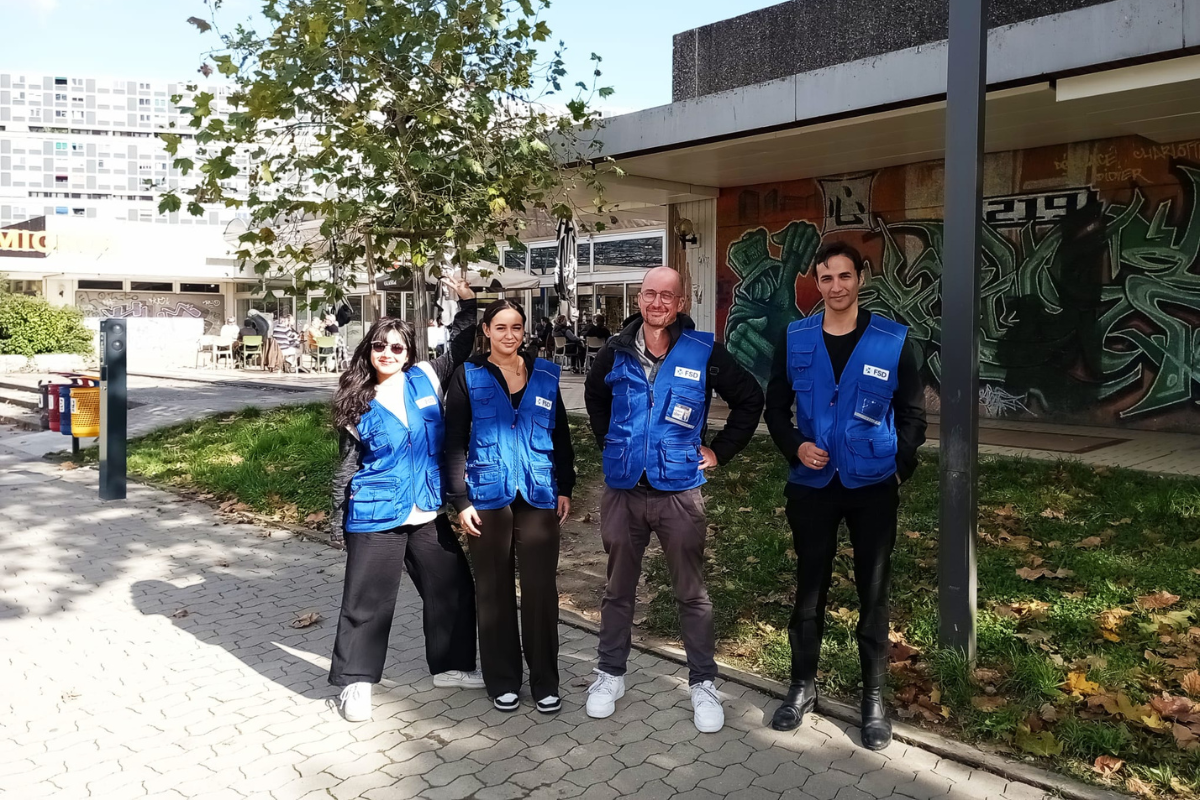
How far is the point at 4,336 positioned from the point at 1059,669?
83.5 ft

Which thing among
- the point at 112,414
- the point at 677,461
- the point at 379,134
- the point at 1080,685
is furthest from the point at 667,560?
the point at 112,414

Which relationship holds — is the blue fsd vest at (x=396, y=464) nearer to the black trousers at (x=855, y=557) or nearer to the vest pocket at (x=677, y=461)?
the vest pocket at (x=677, y=461)

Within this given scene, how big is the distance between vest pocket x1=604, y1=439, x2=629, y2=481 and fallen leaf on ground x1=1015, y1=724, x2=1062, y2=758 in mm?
1849

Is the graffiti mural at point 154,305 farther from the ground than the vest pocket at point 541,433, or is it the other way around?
the graffiti mural at point 154,305

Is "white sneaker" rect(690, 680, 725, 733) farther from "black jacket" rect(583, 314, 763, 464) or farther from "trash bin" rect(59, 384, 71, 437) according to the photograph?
"trash bin" rect(59, 384, 71, 437)

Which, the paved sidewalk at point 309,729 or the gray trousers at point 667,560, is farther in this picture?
the gray trousers at point 667,560

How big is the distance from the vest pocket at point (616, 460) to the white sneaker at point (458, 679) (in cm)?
126

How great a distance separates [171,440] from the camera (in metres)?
11.9

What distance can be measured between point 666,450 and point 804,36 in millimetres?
9941

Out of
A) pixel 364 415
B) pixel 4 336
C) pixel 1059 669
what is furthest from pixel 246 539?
pixel 4 336

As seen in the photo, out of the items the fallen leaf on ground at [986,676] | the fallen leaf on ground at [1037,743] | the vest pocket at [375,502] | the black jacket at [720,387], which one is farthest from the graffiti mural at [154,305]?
the fallen leaf on ground at [1037,743]

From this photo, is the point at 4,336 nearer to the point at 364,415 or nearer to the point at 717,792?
the point at 364,415

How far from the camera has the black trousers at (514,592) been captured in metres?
4.00

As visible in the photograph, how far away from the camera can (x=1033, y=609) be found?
479 centimetres
